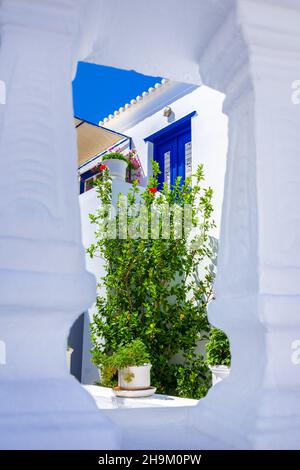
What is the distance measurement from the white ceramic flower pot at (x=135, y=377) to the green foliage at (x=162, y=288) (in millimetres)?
940

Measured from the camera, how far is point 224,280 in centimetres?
188

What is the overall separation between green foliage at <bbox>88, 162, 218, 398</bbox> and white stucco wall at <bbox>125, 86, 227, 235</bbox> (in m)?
0.21

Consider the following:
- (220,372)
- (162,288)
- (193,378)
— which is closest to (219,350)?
(220,372)

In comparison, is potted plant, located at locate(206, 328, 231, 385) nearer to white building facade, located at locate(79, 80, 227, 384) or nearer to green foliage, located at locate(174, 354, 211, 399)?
green foliage, located at locate(174, 354, 211, 399)

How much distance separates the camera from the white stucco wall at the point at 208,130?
21.4ft

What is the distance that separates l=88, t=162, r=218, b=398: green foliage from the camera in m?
5.89

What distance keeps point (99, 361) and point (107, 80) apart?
5.45 metres

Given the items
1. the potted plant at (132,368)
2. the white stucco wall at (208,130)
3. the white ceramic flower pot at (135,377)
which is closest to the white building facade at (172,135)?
the white stucco wall at (208,130)

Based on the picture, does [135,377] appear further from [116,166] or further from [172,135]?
[172,135]

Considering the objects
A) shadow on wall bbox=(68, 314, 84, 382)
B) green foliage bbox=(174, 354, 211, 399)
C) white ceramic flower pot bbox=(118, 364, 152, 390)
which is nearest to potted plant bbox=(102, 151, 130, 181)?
shadow on wall bbox=(68, 314, 84, 382)

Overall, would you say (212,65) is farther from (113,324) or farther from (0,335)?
(113,324)

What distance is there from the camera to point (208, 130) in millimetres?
7023

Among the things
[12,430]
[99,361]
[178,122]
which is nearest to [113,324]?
[99,361]

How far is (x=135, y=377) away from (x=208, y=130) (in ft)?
13.3
